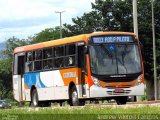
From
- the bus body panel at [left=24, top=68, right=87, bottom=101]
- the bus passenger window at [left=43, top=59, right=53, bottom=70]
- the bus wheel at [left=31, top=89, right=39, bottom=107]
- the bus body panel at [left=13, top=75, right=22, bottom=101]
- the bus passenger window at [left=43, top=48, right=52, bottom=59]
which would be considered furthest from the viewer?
the bus body panel at [left=13, top=75, right=22, bottom=101]

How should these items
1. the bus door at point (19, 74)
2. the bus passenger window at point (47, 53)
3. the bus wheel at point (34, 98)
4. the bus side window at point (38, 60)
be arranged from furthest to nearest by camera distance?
1. the bus door at point (19, 74)
2. the bus wheel at point (34, 98)
3. the bus side window at point (38, 60)
4. the bus passenger window at point (47, 53)

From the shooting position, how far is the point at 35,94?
30344 millimetres

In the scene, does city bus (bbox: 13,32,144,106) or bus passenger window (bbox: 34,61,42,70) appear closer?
city bus (bbox: 13,32,144,106)

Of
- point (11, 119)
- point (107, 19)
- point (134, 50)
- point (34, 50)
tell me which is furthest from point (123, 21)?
point (11, 119)

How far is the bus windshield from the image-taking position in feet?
80.5

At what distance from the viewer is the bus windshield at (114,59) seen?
24531mm

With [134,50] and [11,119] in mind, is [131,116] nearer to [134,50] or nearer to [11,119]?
[11,119]

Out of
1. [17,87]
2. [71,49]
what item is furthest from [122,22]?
[71,49]

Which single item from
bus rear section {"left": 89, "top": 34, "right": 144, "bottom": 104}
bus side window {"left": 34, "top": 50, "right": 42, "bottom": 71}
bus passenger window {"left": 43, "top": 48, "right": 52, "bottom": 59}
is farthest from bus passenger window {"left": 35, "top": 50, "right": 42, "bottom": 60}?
bus rear section {"left": 89, "top": 34, "right": 144, "bottom": 104}

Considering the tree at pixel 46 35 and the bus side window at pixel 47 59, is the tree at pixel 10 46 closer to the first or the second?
the tree at pixel 46 35

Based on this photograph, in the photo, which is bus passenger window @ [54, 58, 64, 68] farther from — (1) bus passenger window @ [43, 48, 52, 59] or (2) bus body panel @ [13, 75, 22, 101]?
(2) bus body panel @ [13, 75, 22, 101]

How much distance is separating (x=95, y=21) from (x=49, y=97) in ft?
105

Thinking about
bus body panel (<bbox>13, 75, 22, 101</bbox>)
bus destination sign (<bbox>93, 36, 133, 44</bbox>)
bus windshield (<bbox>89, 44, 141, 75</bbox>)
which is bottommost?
bus body panel (<bbox>13, 75, 22, 101</bbox>)

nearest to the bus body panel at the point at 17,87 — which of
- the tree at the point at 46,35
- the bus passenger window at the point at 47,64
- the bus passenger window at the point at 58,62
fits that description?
the bus passenger window at the point at 47,64
